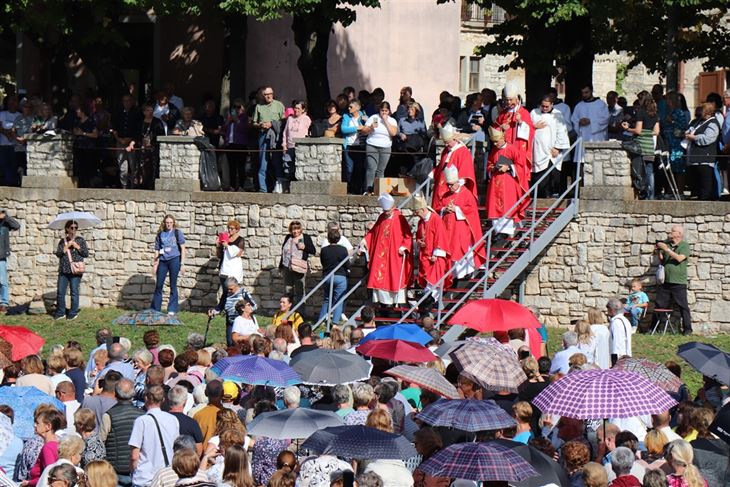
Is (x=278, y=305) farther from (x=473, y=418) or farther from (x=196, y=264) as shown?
(x=473, y=418)

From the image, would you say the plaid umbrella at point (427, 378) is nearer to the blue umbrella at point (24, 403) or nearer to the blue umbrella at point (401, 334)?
the blue umbrella at point (401, 334)

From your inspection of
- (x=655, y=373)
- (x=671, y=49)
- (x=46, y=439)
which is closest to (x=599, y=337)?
(x=655, y=373)

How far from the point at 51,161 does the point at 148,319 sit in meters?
4.39

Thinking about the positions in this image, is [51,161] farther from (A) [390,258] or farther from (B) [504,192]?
(B) [504,192]

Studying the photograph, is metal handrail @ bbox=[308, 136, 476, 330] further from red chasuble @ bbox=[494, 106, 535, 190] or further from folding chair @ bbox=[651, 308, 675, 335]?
folding chair @ bbox=[651, 308, 675, 335]

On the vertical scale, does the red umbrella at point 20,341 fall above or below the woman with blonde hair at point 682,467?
above

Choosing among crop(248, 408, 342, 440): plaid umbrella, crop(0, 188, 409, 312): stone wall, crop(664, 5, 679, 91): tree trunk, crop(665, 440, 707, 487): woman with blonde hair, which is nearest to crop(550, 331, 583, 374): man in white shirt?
crop(248, 408, 342, 440): plaid umbrella

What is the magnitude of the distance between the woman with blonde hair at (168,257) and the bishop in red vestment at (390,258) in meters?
3.94

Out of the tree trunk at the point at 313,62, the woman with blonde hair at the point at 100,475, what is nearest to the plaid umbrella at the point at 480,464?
the woman with blonde hair at the point at 100,475

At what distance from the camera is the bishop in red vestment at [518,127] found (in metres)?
21.4

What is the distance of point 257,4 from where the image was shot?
24.7 metres

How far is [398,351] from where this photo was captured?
15.0 m

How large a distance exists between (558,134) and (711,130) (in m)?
2.16

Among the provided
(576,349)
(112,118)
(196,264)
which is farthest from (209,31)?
(576,349)
